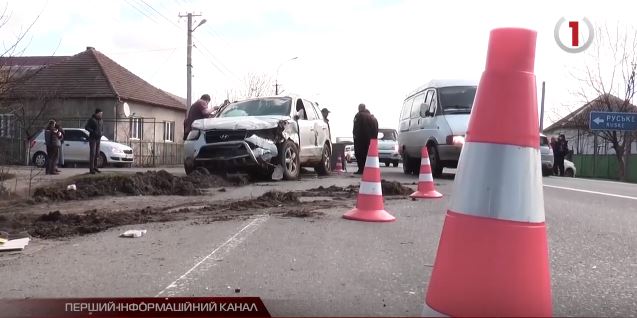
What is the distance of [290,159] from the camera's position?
11.8 m

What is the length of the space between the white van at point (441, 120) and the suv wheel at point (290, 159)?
321 cm

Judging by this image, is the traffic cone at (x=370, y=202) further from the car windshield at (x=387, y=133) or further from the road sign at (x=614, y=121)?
the road sign at (x=614, y=121)

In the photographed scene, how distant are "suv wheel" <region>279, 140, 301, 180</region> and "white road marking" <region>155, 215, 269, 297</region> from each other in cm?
453

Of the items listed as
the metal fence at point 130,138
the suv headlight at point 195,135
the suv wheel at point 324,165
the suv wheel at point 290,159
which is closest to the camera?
the suv headlight at point 195,135

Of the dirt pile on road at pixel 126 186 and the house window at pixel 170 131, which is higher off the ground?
the house window at pixel 170 131

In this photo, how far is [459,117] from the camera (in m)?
12.7

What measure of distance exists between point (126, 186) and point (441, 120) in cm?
686

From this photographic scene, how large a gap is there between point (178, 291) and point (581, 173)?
129 feet

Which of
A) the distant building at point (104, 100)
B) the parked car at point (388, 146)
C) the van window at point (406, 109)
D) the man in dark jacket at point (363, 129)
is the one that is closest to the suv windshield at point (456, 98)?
the man in dark jacket at point (363, 129)

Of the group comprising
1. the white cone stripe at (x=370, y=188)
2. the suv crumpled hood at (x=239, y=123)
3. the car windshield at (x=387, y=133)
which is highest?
the car windshield at (x=387, y=133)

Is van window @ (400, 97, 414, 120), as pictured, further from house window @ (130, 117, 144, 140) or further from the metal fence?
house window @ (130, 117, 144, 140)

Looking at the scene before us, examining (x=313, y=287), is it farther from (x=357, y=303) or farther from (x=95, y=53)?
(x=95, y=53)

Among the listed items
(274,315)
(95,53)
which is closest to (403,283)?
(274,315)

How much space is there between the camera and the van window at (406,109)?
52.9 ft
